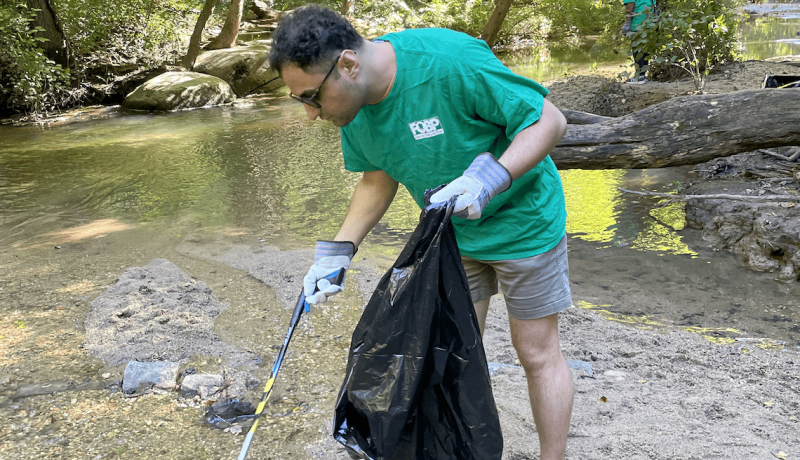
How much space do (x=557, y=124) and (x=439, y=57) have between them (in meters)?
0.37

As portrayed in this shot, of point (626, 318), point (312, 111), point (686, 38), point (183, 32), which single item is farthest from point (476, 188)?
point (183, 32)

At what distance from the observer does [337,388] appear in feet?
9.03

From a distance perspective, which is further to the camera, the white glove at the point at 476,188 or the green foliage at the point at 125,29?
the green foliage at the point at 125,29

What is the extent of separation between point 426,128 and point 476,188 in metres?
0.25

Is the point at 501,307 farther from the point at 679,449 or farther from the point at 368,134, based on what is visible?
the point at 368,134

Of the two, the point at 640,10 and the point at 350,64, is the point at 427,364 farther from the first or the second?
the point at 640,10

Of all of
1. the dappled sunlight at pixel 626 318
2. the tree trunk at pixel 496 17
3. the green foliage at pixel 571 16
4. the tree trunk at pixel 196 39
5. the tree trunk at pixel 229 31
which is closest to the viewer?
the dappled sunlight at pixel 626 318

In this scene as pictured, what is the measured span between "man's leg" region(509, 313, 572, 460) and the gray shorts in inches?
1.7

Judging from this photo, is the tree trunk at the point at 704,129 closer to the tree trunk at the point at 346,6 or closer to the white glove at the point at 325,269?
the white glove at the point at 325,269

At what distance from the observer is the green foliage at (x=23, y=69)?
34.6 feet

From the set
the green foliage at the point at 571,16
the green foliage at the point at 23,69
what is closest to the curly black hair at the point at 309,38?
the green foliage at the point at 23,69

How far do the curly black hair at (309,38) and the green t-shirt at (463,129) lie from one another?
187 millimetres

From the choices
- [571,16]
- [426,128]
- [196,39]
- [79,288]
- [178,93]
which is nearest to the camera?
[426,128]

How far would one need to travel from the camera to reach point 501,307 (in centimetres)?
359
